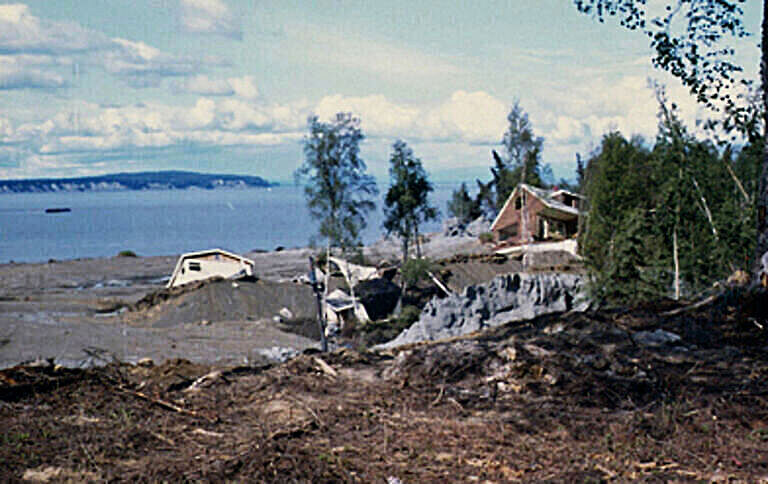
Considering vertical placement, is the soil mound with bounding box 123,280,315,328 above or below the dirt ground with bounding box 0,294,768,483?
below

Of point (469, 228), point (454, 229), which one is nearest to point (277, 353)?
point (454, 229)

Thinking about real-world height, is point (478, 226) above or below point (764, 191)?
below

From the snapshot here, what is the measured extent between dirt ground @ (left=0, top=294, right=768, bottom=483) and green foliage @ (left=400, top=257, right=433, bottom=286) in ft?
88.4

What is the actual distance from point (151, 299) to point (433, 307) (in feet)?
52.1

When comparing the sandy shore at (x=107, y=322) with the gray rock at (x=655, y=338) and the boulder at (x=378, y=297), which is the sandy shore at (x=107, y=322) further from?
the gray rock at (x=655, y=338)

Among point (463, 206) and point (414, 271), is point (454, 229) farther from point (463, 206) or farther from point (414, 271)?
point (414, 271)

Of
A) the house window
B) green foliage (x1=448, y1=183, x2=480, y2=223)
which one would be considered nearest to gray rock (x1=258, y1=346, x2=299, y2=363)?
the house window

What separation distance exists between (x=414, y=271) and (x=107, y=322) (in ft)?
45.1

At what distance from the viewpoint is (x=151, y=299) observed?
107 ft

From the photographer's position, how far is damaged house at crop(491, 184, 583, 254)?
149 feet

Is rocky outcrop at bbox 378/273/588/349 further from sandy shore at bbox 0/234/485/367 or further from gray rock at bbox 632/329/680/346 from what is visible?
gray rock at bbox 632/329/680/346

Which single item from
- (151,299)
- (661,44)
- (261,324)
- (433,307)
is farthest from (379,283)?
(661,44)

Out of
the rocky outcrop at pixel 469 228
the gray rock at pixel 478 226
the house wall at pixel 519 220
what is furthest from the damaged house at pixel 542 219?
the rocky outcrop at pixel 469 228

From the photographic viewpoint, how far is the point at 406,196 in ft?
136
